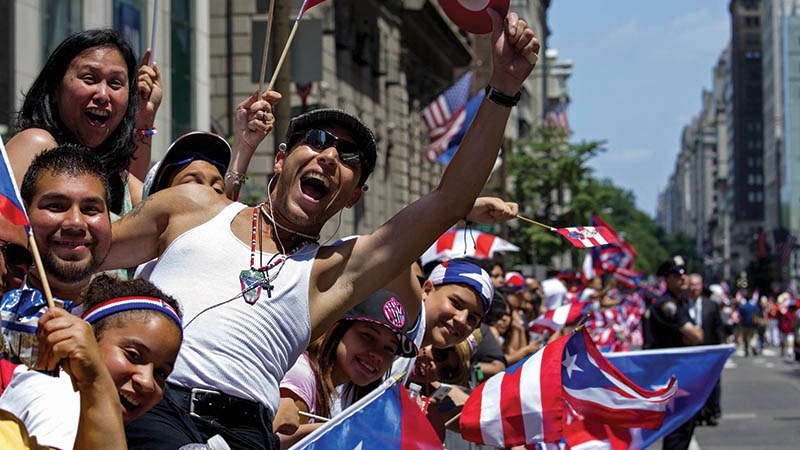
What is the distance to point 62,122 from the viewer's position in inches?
178

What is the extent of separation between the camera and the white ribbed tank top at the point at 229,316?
3.88 metres

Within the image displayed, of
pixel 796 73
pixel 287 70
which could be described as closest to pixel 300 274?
pixel 287 70

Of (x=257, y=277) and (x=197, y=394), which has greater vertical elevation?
(x=257, y=277)

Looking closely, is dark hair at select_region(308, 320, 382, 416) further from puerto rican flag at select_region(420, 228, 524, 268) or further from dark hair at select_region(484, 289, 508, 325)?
dark hair at select_region(484, 289, 508, 325)

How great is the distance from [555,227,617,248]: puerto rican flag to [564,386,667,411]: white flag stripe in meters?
1.63

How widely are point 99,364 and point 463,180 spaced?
1.55 m

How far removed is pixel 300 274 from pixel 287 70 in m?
6.15

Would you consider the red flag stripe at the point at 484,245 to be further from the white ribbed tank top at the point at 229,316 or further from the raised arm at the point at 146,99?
the white ribbed tank top at the point at 229,316

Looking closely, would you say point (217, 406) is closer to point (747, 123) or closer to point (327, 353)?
point (327, 353)

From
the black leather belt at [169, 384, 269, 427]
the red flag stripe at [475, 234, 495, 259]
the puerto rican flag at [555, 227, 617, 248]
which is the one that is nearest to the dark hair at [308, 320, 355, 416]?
the puerto rican flag at [555, 227, 617, 248]

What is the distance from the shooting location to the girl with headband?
281 centimetres

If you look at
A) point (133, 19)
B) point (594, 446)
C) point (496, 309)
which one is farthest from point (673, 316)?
point (133, 19)

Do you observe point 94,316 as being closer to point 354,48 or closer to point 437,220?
point 437,220

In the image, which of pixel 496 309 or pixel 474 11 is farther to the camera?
pixel 496 309
